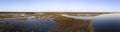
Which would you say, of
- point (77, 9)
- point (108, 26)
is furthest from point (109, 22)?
point (77, 9)

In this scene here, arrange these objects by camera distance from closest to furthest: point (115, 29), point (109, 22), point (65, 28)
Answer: point (65, 28) → point (115, 29) → point (109, 22)

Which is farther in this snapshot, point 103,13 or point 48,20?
point 103,13

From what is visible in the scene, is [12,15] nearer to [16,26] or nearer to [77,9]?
[16,26]

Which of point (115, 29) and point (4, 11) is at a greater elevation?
point (4, 11)

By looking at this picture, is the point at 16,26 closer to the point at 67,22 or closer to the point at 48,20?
the point at 48,20

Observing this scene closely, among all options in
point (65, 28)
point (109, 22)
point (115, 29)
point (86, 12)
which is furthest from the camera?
point (109, 22)

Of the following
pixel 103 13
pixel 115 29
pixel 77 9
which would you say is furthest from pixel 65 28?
pixel 115 29
